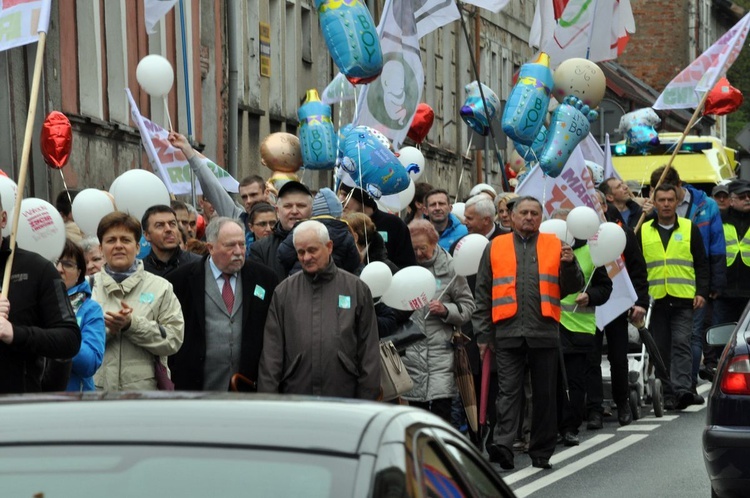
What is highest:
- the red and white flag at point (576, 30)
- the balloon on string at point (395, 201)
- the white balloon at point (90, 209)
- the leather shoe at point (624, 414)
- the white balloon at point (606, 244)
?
the red and white flag at point (576, 30)

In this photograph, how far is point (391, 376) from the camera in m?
10.1

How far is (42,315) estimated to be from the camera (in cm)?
761

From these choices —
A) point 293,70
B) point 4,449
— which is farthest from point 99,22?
point 4,449

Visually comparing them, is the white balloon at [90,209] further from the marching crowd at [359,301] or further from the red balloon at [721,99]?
the red balloon at [721,99]

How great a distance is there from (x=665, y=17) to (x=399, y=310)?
65.4 m

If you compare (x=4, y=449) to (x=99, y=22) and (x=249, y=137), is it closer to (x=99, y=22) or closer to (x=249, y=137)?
(x=99, y=22)

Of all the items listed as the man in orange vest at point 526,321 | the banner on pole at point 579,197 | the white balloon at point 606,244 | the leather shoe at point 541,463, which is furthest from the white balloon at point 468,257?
the banner on pole at point 579,197

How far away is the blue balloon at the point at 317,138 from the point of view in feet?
47.5

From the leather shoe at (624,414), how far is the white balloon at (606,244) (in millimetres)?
1559

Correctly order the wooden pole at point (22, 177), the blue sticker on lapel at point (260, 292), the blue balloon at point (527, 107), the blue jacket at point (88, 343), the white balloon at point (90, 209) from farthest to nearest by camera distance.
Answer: the blue balloon at point (527, 107), the white balloon at point (90, 209), the blue sticker on lapel at point (260, 292), the blue jacket at point (88, 343), the wooden pole at point (22, 177)

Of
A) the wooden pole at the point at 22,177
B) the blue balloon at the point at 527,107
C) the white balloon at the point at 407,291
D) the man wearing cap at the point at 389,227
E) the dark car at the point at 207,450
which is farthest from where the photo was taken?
the blue balloon at the point at 527,107

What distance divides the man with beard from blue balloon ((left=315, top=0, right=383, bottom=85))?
3087 millimetres

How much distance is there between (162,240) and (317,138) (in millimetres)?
4185

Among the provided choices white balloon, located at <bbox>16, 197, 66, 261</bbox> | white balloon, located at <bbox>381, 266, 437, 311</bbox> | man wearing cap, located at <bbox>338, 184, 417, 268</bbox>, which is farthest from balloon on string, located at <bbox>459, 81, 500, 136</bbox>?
white balloon, located at <bbox>16, 197, 66, 261</bbox>
